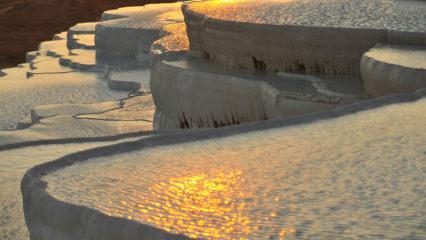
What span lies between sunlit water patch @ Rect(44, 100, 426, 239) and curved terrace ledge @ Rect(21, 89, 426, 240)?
0.09 ft

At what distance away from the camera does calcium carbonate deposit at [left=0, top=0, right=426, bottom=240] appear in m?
1.75

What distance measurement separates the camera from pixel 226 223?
169 cm

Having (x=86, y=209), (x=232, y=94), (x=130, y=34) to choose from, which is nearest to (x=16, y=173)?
(x=232, y=94)

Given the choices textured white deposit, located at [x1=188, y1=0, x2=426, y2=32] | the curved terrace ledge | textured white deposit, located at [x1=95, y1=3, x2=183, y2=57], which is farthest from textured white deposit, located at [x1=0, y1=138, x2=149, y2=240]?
textured white deposit, located at [x1=95, y1=3, x2=183, y2=57]

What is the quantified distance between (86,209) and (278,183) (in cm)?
40

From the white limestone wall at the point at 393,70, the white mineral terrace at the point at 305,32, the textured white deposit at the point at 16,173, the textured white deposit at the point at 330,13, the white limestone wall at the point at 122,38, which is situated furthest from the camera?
the white limestone wall at the point at 122,38

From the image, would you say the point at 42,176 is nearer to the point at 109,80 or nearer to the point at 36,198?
the point at 36,198

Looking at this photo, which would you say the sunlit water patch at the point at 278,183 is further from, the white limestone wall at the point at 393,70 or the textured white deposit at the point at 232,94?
the textured white deposit at the point at 232,94

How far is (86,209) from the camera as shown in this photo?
1.80 m

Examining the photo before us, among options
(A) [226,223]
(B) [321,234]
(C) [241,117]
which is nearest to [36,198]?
(A) [226,223]

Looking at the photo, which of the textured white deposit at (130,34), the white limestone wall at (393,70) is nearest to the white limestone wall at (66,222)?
the white limestone wall at (393,70)

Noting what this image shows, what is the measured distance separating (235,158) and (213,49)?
2045 mm

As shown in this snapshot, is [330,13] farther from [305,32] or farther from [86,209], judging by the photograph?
[86,209]

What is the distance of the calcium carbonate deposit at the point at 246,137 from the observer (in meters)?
1.75
